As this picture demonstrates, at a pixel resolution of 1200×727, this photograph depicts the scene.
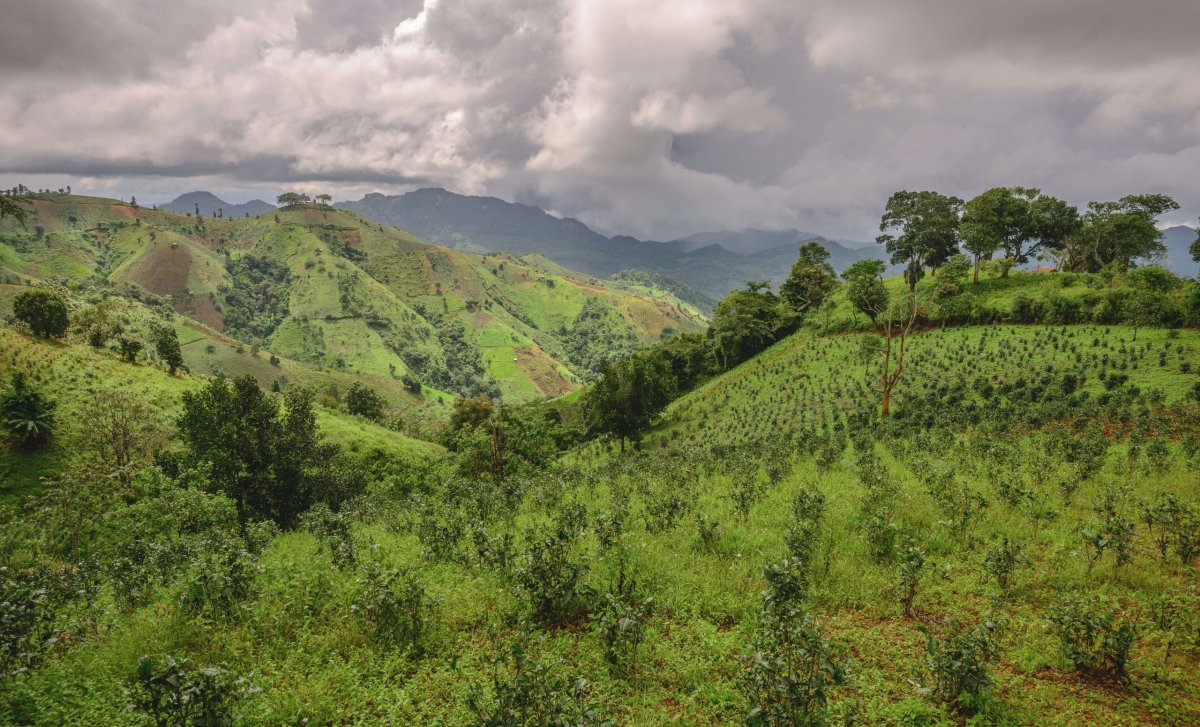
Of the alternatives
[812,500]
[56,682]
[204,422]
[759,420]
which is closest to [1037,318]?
[759,420]

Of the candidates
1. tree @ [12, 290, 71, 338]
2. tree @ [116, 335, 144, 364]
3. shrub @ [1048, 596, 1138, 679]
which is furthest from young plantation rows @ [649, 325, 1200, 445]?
tree @ [12, 290, 71, 338]

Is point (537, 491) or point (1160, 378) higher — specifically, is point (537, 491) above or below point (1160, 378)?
below

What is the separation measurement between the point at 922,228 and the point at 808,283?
50.0ft

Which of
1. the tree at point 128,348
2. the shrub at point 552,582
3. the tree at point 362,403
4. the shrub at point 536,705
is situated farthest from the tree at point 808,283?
the tree at point 128,348

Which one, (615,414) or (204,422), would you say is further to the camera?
(615,414)

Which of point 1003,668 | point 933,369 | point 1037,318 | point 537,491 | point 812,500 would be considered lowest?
point 537,491

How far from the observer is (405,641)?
855cm

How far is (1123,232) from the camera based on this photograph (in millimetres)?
50438

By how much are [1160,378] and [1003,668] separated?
31596 mm

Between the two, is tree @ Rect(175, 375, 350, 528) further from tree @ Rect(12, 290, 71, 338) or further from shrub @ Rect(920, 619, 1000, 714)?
tree @ Rect(12, 290, 71, 338)

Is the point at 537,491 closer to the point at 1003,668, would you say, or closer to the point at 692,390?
the point at 1003,668

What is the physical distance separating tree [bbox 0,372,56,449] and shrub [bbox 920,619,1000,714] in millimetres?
51841

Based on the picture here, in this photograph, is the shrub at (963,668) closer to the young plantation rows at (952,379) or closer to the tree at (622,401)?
the young plantation rows at (952,379)

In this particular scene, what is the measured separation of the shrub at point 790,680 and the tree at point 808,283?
64686mm
